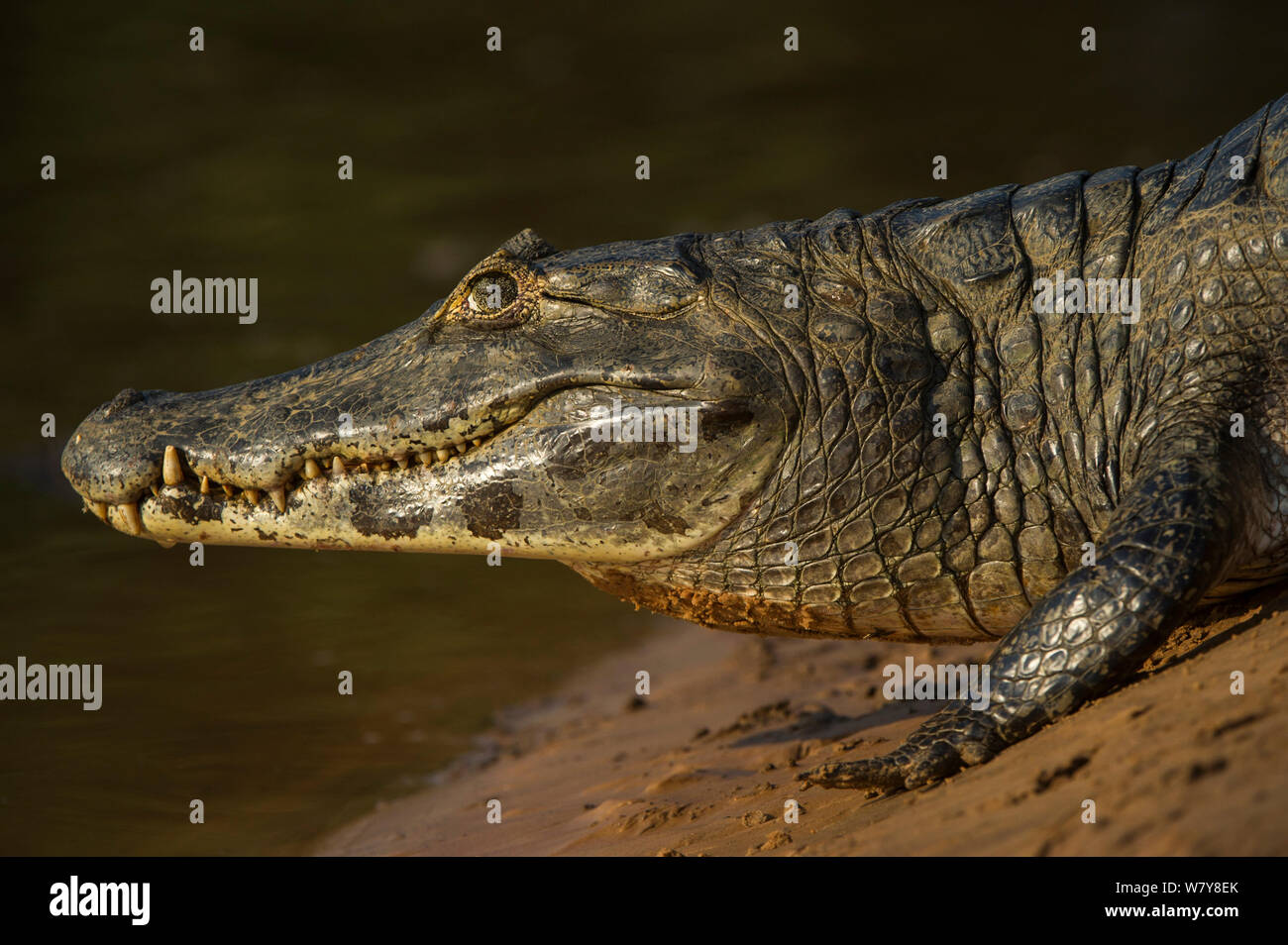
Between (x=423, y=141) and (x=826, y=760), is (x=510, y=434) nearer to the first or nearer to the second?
(x=826, y=760)

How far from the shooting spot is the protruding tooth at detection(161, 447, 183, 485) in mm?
3410

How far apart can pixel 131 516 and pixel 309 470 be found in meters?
0.64

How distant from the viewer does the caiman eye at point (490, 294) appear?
130 inches

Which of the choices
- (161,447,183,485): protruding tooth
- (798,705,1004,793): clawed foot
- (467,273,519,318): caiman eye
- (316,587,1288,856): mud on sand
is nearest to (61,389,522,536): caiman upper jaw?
(161,447,183,485): protruding tooth

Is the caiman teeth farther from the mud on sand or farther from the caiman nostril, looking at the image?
the mud on sand

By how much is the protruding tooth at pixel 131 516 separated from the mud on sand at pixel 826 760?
1346 millimetres

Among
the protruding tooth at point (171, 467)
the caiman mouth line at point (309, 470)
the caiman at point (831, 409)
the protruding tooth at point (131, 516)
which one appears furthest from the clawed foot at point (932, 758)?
the protruding tooth at point (131, 516)

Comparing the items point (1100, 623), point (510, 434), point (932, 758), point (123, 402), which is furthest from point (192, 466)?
point (1100, 623)

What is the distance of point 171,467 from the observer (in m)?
3.41

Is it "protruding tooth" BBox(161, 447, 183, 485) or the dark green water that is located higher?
the dark green water

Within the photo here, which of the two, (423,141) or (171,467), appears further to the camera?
(423,141)

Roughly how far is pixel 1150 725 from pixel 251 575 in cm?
637
